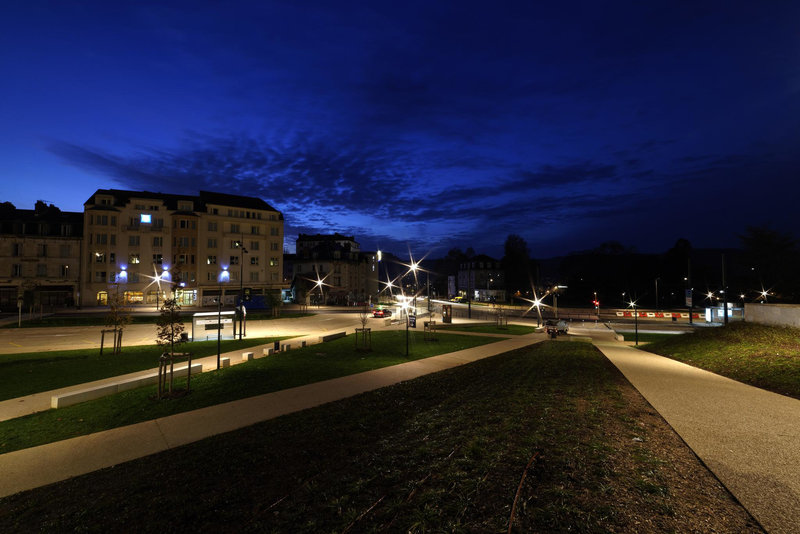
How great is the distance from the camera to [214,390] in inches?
492

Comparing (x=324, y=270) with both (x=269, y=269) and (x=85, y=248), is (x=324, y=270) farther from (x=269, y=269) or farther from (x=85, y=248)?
(x=85, y=248)

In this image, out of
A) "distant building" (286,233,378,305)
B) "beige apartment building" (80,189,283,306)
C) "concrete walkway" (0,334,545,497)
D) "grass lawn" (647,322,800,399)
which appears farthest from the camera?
"distant building" (286,233,378,305)

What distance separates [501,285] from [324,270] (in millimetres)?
64402

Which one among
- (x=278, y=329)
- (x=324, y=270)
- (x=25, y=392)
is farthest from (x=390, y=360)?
(x=324, y=270)

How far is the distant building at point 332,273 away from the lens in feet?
254

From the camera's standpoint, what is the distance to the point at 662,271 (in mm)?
90375

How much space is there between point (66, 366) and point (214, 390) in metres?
9.48

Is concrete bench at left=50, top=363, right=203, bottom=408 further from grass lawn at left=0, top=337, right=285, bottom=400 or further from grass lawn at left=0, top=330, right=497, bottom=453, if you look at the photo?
grass lawn at left=0, top=337, right=285, bottom=400

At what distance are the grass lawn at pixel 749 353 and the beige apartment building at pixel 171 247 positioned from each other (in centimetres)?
4785

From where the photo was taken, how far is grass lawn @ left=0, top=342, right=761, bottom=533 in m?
5.00

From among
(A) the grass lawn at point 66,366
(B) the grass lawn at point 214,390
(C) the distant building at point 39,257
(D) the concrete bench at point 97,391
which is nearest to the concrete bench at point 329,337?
(B) the grass lawn at point 214,390

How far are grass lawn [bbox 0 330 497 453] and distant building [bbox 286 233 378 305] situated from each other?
52.4 metres

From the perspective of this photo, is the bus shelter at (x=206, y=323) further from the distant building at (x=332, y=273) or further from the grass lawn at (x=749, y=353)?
the distant building at (x=332, y=273)

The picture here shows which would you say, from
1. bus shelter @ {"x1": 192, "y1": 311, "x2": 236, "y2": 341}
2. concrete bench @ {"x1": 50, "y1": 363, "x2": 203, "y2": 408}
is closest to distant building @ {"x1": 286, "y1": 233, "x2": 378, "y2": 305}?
bus shelter @ {"x1": 192, "y1": 311, "x2": 236, "y2": 341}
